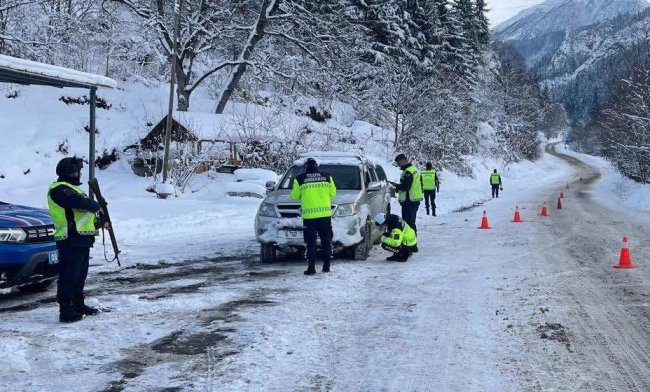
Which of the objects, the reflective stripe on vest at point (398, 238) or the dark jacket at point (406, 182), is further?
the dark jacket at point (406, 182)

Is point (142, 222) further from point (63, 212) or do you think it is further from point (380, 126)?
point (380, 126)

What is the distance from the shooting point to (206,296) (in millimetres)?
7227

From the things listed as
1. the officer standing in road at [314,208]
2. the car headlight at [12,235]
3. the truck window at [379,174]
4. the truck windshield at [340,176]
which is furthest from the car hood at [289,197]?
the car headlight at [12,235]

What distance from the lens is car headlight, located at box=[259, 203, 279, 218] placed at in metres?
9.54

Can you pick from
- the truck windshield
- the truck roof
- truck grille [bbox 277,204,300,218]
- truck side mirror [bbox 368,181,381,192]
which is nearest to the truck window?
the truck roof

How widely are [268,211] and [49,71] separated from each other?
399 centimetres

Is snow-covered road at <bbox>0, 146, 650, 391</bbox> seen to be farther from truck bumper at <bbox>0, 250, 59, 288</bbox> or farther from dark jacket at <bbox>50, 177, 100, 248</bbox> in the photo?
dark jacket at <bbox>50, 177, 100, 248</bbox>

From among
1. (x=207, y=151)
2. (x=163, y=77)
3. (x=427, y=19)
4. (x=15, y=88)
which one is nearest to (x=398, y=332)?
(x=207, y=151)

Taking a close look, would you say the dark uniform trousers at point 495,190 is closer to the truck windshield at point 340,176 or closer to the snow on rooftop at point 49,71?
the truck windshield at point 340,176

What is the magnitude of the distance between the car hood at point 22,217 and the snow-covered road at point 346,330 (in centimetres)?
95

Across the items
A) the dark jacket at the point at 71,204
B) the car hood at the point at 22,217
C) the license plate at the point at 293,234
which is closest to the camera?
Result: the dark jacket at the point at 71,204

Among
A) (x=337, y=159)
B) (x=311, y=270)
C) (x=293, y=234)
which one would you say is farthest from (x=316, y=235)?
(x=337, y=159)

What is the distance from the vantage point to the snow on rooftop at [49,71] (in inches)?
324

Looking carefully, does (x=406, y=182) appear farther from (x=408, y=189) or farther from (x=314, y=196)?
(x=314, y=196)
